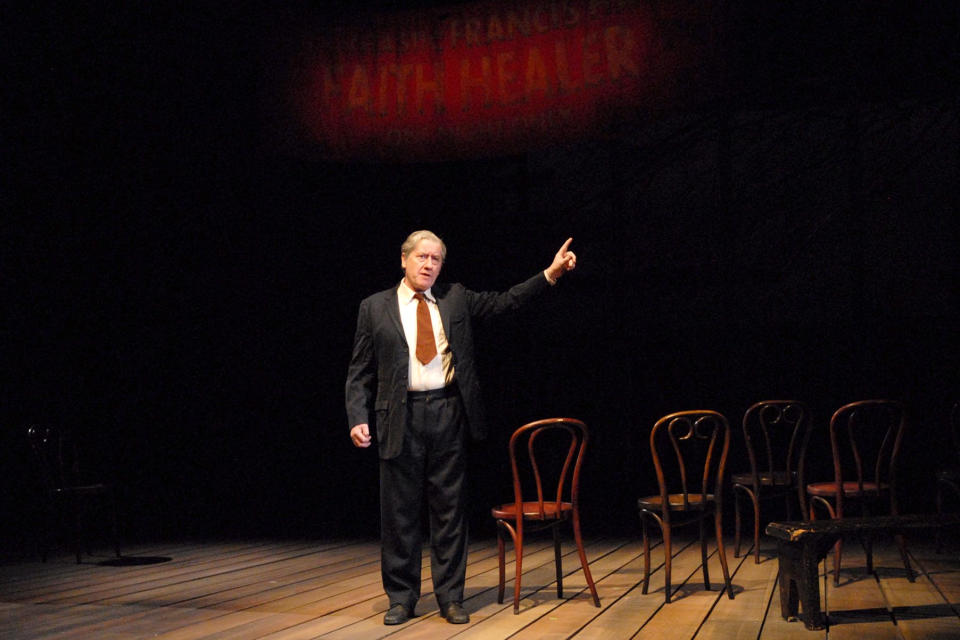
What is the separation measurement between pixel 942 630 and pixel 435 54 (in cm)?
436

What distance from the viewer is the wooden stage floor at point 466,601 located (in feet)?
11.6

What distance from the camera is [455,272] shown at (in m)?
7.02

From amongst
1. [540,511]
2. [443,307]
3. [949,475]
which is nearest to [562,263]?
[443,307]

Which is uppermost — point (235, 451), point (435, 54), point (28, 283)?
point (435, 54)

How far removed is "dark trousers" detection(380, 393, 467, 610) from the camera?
371cm

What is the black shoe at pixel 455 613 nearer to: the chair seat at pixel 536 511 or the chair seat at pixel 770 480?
Answer: the chair seat at pixel 536 511

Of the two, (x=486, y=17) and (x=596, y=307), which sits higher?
(x=486, y=17)

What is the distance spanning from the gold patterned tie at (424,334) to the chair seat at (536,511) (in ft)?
2.47

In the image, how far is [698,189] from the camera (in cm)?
789

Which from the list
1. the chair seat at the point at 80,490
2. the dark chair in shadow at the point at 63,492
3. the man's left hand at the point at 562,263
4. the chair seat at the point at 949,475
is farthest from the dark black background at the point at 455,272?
the man's left hand at the point at 562,263

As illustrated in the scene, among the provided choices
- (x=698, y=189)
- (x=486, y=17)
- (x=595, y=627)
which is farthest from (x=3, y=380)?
(x=698, y=189)

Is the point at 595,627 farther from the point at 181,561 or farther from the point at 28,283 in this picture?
the point at 28,283

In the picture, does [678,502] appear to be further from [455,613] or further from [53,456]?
[53,456]

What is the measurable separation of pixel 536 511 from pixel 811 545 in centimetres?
109
